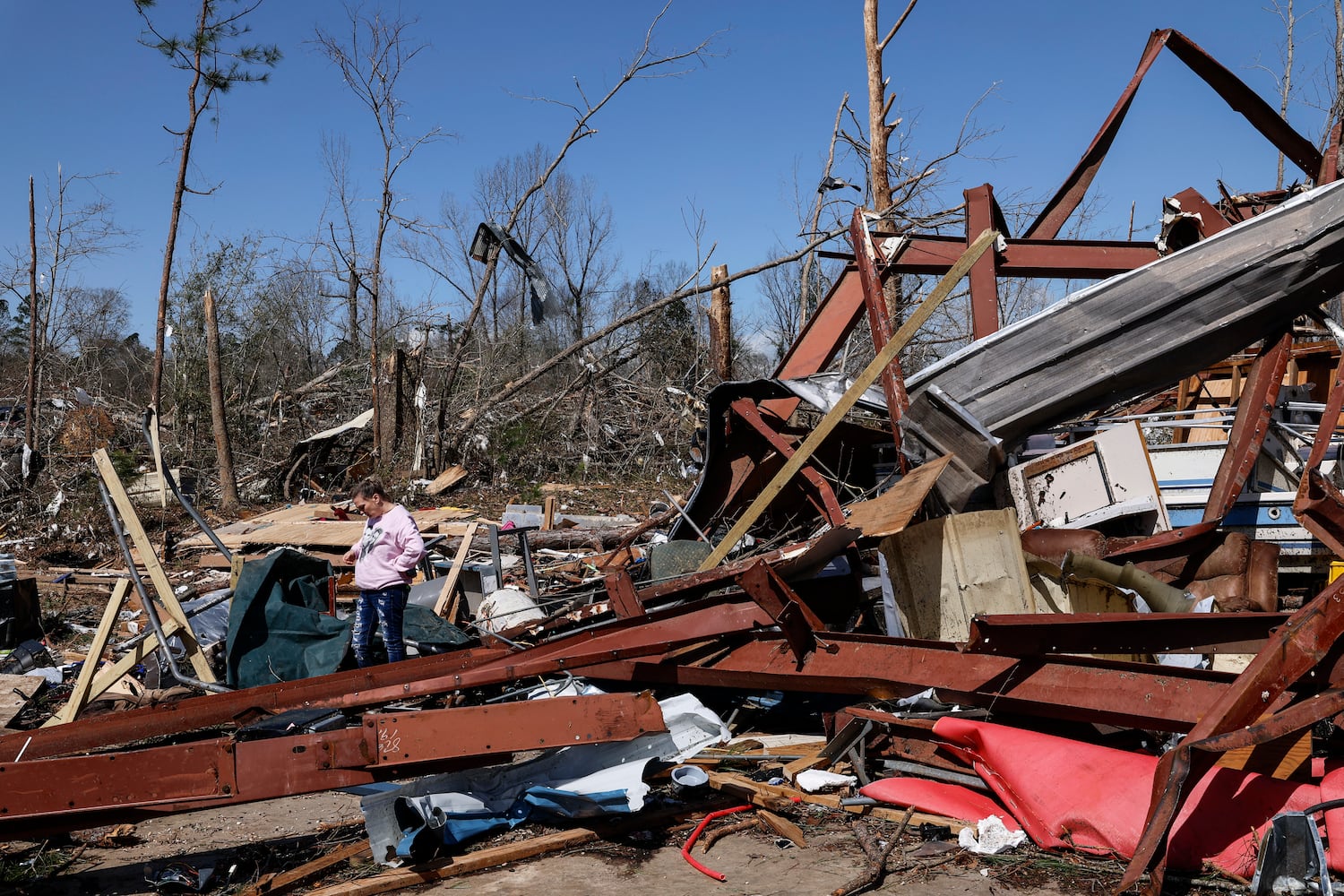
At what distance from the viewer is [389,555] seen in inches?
245

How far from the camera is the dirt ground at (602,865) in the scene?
324 cm

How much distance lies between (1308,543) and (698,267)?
9.36 m

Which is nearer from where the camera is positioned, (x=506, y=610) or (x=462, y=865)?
(x=462, y=865)

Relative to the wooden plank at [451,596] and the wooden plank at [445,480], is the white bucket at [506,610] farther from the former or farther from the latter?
the wooden plank at [445,480]

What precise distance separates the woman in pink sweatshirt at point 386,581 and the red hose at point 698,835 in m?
2.93

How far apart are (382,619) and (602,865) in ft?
10.4

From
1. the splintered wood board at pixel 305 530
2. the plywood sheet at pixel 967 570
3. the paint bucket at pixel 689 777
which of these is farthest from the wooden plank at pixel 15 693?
the plywood sheet at pixel 967 570

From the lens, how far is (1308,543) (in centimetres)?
610

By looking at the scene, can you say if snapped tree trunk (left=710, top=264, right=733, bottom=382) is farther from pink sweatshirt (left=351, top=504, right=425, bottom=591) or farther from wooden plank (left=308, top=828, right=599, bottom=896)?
wooden plank (left=308, top=828, right=599, bottom=896)

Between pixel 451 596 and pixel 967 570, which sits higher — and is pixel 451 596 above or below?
below

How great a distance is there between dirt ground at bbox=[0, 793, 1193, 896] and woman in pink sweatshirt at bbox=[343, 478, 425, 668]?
1.93m

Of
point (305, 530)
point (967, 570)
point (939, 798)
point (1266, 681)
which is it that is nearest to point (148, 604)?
point (939, 798)

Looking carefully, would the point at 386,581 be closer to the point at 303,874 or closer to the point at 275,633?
the point at 275,633

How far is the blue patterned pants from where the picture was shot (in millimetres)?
6219
